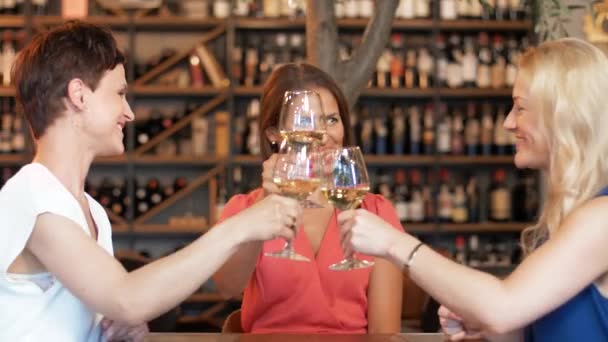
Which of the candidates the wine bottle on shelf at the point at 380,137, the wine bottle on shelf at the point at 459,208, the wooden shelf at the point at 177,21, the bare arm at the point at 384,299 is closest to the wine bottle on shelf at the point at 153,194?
the wooden shelf at the point at 177,21

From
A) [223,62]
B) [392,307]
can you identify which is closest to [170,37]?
[223,62]

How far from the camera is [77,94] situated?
1.65 metres

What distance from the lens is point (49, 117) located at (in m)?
1.65

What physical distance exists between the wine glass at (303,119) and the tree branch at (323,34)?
3.62 ft

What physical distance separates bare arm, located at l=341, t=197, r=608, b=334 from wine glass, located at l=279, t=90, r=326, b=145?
27 centimetres

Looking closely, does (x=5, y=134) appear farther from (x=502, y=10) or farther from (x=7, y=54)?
(x=502, y=10)

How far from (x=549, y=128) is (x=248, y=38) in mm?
4086

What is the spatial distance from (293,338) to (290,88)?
0.73 metres

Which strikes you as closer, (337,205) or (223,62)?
(337,205)

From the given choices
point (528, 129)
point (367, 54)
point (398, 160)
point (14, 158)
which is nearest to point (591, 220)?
point (528, 129)

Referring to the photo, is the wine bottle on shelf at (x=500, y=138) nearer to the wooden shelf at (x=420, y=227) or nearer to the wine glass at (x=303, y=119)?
the wooden shelf at (x=420, y=227)

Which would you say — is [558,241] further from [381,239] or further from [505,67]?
[505,67]

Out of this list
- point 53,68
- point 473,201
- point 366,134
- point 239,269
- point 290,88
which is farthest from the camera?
point 473,201

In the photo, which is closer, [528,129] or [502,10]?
[528,129]
